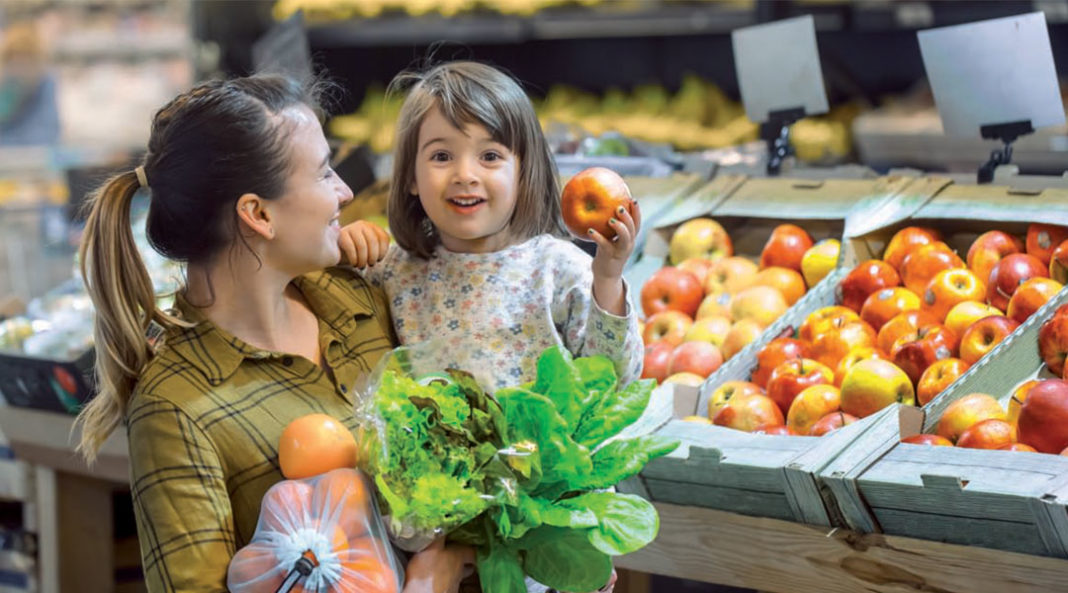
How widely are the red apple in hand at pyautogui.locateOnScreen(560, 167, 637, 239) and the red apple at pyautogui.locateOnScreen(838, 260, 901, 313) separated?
2.89 ft

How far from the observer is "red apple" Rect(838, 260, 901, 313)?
241 centimetres

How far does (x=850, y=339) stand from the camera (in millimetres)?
2279

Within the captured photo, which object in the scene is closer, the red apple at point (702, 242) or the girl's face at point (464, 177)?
the girl's face at point (464, 177)

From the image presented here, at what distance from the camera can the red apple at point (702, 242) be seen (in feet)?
9.08

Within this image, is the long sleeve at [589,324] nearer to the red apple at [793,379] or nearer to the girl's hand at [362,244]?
the girl's hand at [362,244]

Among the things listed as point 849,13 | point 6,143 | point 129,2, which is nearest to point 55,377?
point 849,13

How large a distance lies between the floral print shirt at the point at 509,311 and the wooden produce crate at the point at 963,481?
388 mm

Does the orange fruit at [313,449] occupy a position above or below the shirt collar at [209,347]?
below

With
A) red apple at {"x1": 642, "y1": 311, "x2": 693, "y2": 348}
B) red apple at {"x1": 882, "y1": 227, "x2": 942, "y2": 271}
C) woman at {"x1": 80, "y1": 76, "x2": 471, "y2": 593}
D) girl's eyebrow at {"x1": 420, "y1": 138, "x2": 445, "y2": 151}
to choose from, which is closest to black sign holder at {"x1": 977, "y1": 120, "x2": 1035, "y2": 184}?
red apple at {"x1": 882, "y1": 227, "x2": 942, "y2": 271}

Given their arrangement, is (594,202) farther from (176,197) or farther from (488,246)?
(176,197)

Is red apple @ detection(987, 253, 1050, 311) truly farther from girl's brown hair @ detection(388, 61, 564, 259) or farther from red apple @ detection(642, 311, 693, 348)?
girl's brown hair @ detection(388, 61, 564, 259)

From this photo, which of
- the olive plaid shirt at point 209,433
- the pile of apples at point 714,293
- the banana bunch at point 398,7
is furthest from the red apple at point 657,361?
the banana bunch at point 398,7

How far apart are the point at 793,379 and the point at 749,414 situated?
0.36ft

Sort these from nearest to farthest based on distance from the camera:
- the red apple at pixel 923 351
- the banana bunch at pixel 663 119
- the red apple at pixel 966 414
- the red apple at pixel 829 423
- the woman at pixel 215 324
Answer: the woman at pixel 215 324 → the red apple at pixel 966 414 → the red apple at pixel 829 423 → the red apple at pixel 923 351 → the banana bunch at pixel 663 119
